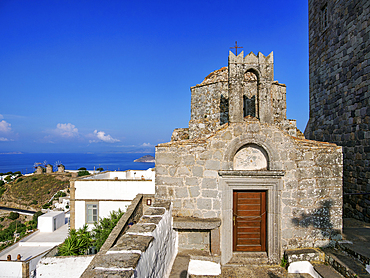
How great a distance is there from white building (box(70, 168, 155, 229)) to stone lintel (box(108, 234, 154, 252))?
10.9 meters

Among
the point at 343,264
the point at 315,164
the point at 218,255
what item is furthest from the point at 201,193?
the point at 343,264

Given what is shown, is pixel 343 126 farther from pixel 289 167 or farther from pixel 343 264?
pixel 343 264

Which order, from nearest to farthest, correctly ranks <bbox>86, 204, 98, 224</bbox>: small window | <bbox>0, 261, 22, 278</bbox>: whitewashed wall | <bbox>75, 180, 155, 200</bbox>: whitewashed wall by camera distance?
<bbox>0, 261, 22, 278</bbox>: whitewashed wall
<bbox>75, 180, 155, 200</bbox>: whitewashed wall
<bbox>86, 204, 98, 224</bbox>: small window

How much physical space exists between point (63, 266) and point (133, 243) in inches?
316

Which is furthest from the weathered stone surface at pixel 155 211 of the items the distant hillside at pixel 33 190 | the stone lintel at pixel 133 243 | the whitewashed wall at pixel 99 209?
the distant hillside at pixel 33 190

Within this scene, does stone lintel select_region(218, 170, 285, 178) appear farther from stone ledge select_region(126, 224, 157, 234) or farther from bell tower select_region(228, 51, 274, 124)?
stone ledge select_region(126, 224, 157, 234)

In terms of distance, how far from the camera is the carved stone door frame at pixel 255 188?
5.17 m

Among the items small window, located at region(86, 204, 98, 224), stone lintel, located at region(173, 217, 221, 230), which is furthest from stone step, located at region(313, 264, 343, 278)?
small window, located at region(86, 204, 98, 224)

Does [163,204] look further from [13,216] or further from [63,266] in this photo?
[13,216]

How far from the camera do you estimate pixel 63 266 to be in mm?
9094

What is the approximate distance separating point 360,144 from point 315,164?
357cm

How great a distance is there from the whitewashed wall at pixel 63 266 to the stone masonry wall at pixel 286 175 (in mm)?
6383

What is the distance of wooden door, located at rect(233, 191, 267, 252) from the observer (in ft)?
17.6

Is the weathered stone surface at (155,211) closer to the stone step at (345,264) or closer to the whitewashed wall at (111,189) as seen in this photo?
the stone step at (345,264)
